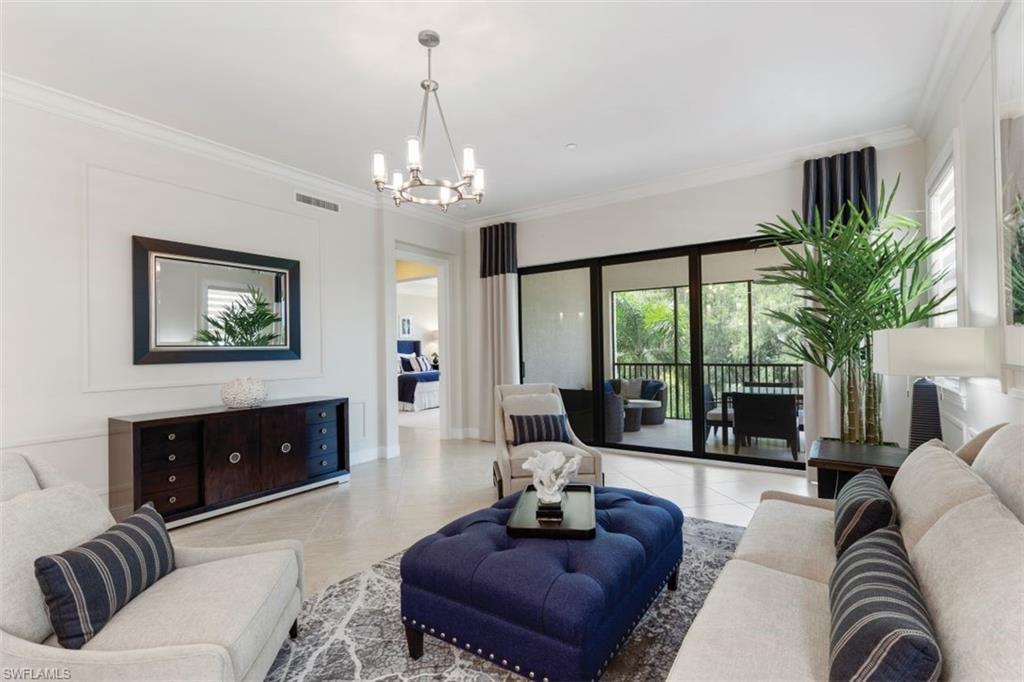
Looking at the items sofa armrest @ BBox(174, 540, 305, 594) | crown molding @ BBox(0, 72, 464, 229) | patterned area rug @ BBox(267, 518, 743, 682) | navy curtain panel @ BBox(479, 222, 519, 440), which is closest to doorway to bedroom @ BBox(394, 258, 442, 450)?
navy curtain panel @ BBox(479, 222, 519, 440)

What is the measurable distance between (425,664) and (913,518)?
1809 millimetres

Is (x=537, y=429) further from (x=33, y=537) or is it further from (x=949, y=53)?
(x=949, y=53)

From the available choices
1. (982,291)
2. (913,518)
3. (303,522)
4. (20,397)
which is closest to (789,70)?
(982,291)

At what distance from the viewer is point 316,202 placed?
4.98 metres

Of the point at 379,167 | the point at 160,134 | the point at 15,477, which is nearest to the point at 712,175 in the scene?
the point at 379,167

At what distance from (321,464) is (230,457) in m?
0.82

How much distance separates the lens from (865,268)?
2.99m

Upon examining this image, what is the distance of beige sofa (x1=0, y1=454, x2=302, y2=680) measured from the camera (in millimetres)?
1289

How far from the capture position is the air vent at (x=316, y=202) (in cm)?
483

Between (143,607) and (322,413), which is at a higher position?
(322,413)

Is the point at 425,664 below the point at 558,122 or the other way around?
below

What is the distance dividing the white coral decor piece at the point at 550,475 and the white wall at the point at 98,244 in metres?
3.15

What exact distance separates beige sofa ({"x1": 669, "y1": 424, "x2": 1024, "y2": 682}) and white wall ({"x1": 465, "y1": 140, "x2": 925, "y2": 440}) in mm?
2930

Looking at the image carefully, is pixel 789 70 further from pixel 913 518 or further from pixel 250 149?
pixel 250 149
